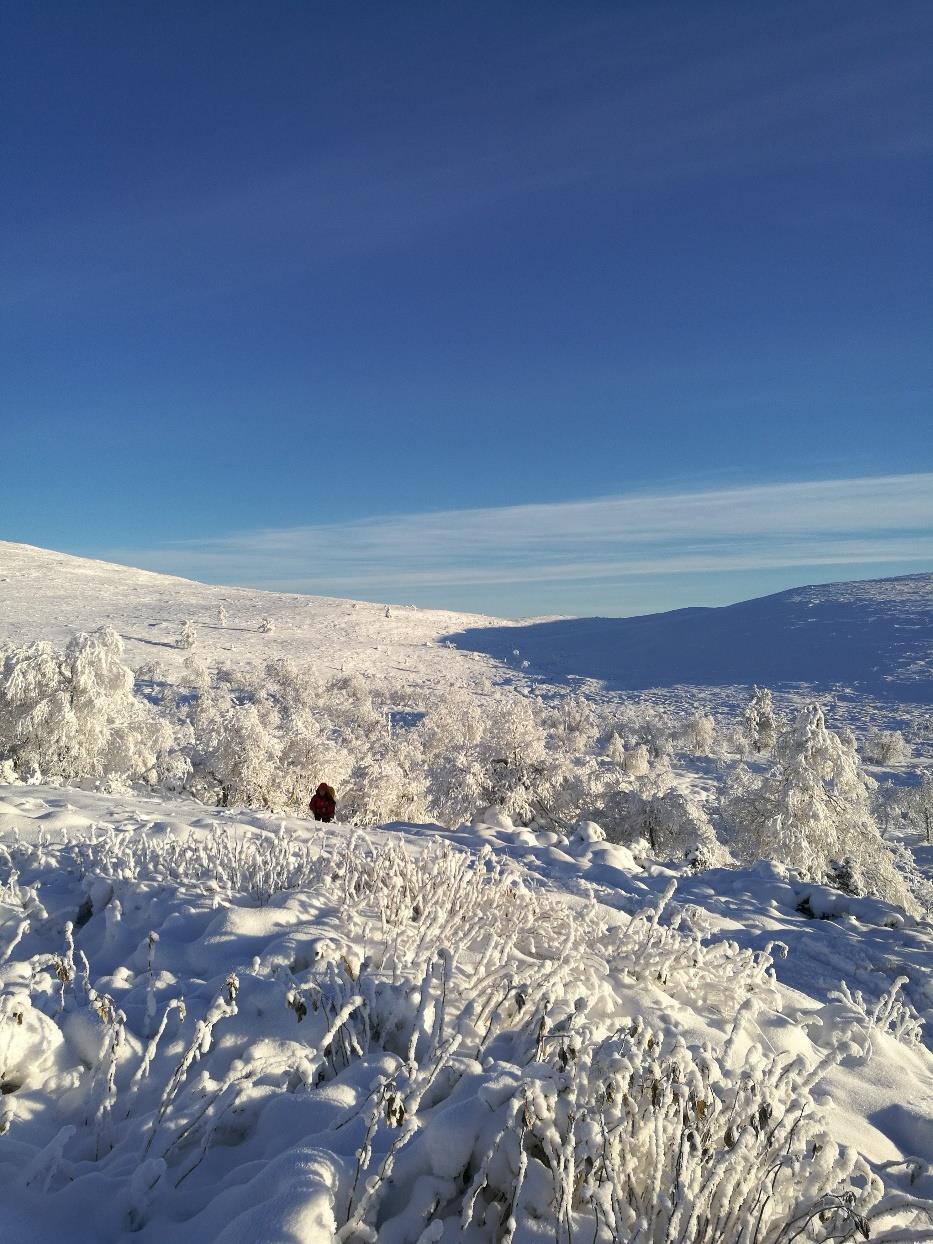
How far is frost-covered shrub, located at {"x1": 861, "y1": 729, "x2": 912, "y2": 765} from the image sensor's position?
43.8 m

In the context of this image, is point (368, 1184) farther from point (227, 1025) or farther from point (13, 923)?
point (13, 923)

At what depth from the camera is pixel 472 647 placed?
91125mm

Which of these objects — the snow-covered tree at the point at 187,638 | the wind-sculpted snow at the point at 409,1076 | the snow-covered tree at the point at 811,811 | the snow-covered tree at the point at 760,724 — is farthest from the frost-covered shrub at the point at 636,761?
the snow-covered tree at the point at 187,638

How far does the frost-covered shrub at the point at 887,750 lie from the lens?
4384 cm

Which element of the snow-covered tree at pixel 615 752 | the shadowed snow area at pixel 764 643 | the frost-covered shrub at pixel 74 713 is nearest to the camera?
the frost-covered shrub at pixel 74 713

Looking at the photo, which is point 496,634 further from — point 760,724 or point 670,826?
point 670,826

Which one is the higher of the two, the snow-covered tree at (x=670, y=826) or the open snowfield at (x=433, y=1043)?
the open snowfield at (x=433, y=1043)

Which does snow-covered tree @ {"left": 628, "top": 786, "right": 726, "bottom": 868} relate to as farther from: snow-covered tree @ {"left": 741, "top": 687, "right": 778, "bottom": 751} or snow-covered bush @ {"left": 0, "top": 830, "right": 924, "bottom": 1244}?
snow-covered tree @ {"left": 741, "top": 687, "right": 778, "bottom": 751}

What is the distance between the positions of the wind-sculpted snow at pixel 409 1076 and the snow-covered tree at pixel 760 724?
46249 mm

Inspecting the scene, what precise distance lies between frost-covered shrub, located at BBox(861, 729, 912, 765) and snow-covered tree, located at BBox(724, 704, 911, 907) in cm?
2636

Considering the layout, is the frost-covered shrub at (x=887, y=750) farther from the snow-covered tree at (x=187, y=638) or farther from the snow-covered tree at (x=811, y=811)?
the snow-covered tree at (x=187, y=638)

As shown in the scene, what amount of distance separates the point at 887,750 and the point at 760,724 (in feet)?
27.2

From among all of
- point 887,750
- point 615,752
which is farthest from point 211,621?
point 887,750

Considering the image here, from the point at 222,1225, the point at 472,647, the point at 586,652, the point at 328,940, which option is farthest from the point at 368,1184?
the point at 586,652
